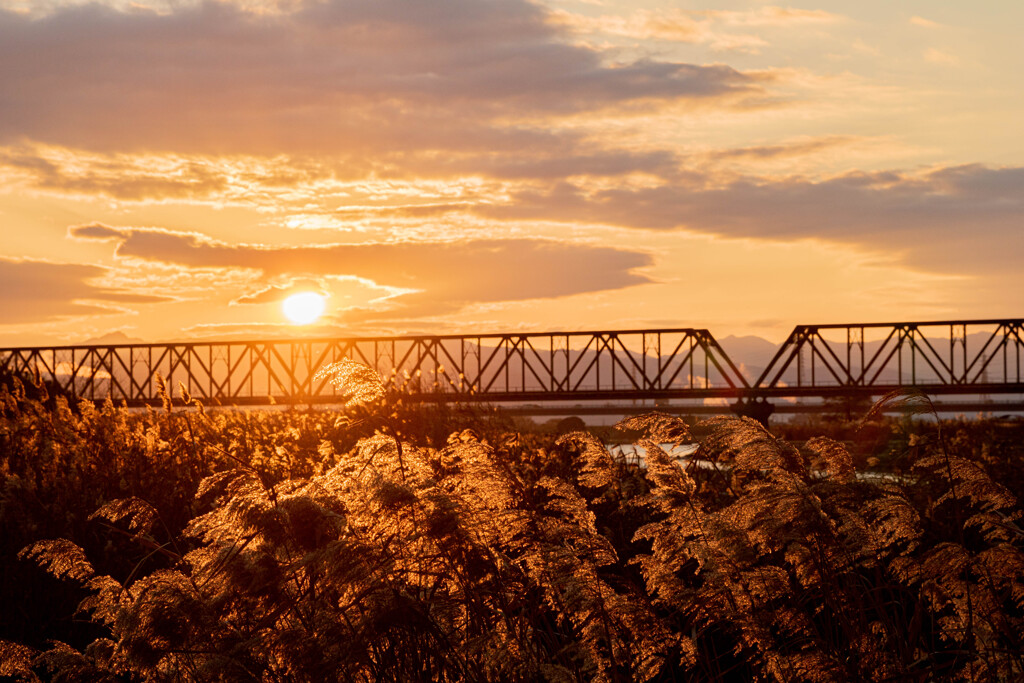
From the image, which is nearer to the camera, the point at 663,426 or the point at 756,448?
the point at 756,448

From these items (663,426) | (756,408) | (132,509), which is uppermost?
(663,426)

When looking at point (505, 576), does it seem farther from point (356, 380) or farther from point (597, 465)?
point (356, 380)

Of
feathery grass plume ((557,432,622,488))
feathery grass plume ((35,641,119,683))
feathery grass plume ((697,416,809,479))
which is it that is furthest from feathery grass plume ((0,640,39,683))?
feathery grass plume ((697,416,809,479))

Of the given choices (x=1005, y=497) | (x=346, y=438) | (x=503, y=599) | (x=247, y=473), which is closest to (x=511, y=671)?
(x=503, y=599)

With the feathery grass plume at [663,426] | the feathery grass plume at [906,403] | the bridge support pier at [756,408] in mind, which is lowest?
the bridge support pier at [756,408]

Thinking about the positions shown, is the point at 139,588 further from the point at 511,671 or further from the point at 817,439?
the point at 817,439

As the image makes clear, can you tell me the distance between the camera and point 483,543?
3.76 metres

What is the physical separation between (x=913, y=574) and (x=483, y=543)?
1756 millimetres

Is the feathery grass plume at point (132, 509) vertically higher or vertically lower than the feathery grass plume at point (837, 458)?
lower

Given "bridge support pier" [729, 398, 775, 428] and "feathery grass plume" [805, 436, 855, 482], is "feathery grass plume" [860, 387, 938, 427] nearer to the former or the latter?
"feathery grass plume" [805, 436, 855, 482]

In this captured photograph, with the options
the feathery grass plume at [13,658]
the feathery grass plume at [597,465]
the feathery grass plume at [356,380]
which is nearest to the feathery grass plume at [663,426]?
the feathery grass plume at [597,465]

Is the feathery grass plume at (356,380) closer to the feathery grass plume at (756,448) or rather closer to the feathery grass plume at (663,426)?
the feathery grass plume at (663,426)

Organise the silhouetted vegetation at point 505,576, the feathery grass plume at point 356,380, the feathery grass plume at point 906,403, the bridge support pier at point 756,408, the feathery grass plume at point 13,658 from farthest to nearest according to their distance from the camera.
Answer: the bridge support pier at point 756,408, the feathery grass plume at point 356,380, the feathery grass plume at point 13,658, the feathery grass plume at point 906,403, the silhouetted vegetation at point 505,576

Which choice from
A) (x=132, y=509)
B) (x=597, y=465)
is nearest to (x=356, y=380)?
(x=132, y=509)
